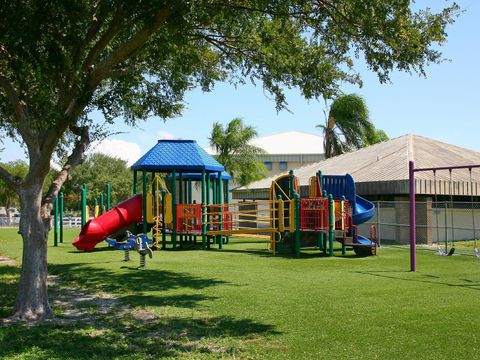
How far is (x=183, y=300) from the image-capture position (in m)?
10.6

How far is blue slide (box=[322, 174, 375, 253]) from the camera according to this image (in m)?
20.0

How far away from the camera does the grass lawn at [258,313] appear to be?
702 centimetres

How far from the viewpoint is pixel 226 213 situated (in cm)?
2131

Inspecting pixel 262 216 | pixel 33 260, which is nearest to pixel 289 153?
pixel 262 216

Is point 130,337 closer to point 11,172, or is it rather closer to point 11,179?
point 11,179

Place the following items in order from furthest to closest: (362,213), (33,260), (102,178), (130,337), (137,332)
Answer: (102,178)
(362,213)
(33,260)
(137,332)
(130,337)

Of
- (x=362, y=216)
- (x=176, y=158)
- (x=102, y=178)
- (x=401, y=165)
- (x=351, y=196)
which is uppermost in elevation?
(x=102, y=178)

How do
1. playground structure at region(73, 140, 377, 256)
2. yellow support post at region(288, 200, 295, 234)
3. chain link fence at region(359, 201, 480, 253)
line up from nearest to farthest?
playground structure at region(73, 140, 377, 256)
yellow support post at region(288, 200, 295, 234)
chain link fence at region(359, 201, 480, 253)

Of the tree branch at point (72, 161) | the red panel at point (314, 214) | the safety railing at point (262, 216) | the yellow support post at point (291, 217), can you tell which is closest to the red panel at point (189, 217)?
Answer: the safety railing at point (262, 216)

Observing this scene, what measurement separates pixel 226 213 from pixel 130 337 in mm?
13540

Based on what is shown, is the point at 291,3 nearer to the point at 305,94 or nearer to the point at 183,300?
the point at 305,94

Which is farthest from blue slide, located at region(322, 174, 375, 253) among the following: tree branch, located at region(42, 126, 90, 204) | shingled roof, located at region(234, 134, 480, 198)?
tree branch, located at region(42, 126, 90, 204)

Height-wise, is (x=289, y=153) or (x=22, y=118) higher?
(x=289, y=153)

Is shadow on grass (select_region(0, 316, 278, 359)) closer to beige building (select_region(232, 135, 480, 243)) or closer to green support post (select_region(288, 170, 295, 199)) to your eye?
green support post (select_region(288, 170, 295, 199))
